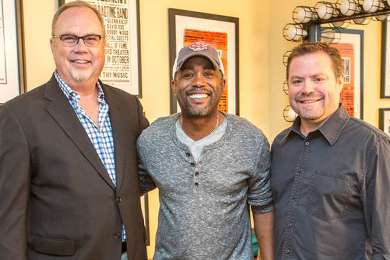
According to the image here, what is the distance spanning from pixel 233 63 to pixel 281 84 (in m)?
0.42

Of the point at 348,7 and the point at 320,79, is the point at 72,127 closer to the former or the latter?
the point at 320,79

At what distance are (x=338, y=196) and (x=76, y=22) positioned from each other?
1.05 metres

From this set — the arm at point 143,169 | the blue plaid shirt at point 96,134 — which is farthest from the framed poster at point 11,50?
the arm at point 143,169

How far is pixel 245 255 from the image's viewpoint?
150 centimetres

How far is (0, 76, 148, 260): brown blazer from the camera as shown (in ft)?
4.35

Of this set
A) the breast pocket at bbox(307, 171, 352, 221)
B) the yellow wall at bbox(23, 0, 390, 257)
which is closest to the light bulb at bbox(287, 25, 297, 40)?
the yellow wall at bbox(23, 0, 390, 257)

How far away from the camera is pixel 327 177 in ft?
4.35

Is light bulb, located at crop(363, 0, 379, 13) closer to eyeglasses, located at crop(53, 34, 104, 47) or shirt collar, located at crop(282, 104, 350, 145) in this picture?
shirt collar, located at crop(282, 104, 350, 145)

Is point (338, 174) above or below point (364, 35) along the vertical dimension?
below

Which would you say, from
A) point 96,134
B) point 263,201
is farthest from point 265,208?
point 96,134

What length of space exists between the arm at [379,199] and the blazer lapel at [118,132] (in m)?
0.82

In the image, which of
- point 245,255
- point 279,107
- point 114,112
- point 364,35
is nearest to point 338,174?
point 245,255

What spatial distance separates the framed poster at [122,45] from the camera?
2281 millimetres

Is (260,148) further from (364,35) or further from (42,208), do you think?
(364,35)
